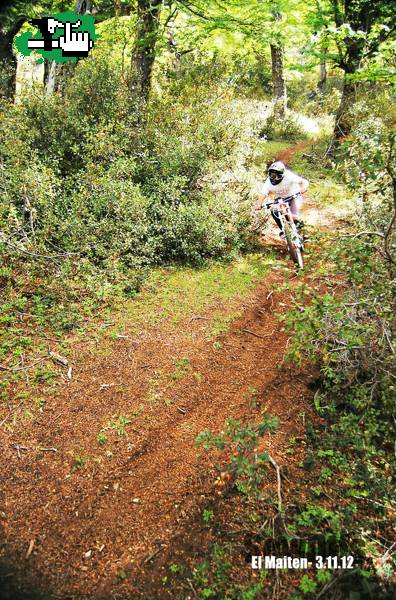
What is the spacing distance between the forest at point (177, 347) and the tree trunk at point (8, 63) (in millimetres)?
251

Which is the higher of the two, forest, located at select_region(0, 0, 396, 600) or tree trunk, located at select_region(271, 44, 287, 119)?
tree trunk, located at select_region(271, 44, 287, 119)

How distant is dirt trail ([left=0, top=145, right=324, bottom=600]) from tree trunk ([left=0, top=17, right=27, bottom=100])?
7165mm

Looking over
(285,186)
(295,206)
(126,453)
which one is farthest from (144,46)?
(126,453)

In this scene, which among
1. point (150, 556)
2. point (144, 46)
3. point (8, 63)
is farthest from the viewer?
point (8, 63)

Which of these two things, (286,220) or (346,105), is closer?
(286,220)

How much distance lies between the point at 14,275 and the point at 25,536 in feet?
12.5

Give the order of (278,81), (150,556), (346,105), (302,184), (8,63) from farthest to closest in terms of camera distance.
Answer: (278,81)
(346,105)
(8,63)
(302,184)
(150,556)

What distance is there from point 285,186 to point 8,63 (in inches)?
372

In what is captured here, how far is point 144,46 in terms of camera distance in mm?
8734

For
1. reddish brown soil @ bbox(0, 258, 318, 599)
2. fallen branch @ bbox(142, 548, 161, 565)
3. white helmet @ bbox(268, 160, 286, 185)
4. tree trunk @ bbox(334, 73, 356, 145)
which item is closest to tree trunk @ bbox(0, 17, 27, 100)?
white helmet @ bbox(268, 160, 286, 185)

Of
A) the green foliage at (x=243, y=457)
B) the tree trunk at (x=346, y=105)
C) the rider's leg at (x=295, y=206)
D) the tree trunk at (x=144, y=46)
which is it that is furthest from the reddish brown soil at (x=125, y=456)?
the tree trunk at (x=346, y=105)

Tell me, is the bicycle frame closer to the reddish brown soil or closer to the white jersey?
the white jersey

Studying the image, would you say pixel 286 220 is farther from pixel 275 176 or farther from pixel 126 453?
pixel 126 453

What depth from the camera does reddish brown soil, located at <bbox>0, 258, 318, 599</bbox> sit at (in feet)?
9.72
